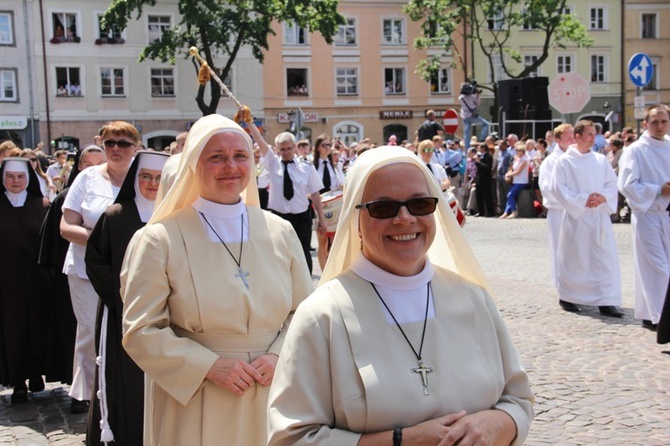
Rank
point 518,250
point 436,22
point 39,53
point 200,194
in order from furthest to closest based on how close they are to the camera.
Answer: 1. point 436,22
2. point 39,53
3. point 518,250
4. point 200,194

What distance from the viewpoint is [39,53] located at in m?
47.6

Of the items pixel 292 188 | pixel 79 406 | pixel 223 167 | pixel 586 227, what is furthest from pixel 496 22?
pixel 223 167

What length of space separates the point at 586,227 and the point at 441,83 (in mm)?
45471

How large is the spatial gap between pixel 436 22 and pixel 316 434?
5156cm

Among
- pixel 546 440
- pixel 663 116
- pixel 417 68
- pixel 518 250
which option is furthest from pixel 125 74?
pixel 546 440

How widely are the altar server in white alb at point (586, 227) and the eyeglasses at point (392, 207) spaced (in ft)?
27.1

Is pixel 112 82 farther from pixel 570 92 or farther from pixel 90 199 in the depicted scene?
pixel 90 199

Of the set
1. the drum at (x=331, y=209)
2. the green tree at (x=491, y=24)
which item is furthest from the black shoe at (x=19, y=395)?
the green tree at (x=491, y=24)

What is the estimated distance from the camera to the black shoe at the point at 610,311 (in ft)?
34.1

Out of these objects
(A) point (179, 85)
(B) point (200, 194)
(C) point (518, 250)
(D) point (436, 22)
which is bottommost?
(C) point (518, 250)

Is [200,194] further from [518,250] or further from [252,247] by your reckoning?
[518,250]

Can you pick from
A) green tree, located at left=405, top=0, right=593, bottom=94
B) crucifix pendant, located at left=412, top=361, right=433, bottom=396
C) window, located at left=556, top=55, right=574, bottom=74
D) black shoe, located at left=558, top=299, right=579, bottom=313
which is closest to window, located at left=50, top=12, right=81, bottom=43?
green tree, located at left=405, top=0, right=593, bottom=94

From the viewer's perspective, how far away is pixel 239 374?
375cm

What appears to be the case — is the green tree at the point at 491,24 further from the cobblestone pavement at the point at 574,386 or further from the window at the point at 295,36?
the cobblestone pavement at the point at 574,386
